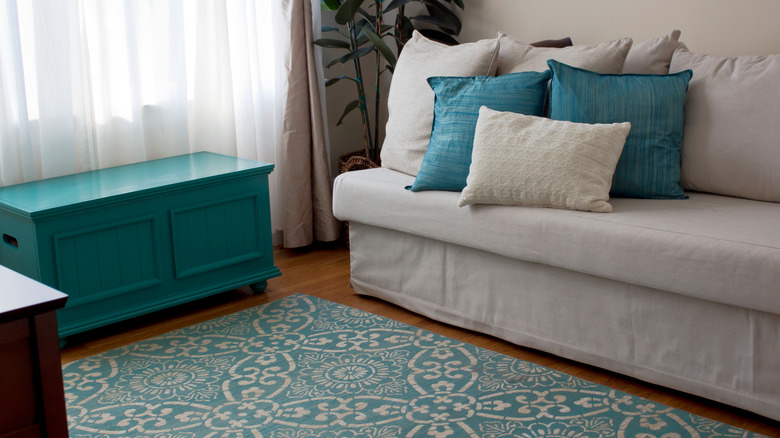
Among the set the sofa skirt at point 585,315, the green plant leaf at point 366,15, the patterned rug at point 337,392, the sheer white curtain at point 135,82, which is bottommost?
the patterned rug at point 337,392

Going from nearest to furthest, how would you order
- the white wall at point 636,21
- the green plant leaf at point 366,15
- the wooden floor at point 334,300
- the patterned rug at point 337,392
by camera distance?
the patterned rug at point 337,392 → the wooden floor at point 334,300 → the white wall at point 636,21 → the green plant leaf at point 366,15

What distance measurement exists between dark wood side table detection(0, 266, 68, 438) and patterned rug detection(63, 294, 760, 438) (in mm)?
639

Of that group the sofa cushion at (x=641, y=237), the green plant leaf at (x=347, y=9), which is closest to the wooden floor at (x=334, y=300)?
the sofa cushion at (x=641, y=237)

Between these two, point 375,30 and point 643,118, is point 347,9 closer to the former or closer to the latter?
point 375,30

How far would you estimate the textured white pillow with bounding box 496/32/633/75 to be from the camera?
272cm

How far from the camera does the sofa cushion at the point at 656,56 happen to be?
271cm

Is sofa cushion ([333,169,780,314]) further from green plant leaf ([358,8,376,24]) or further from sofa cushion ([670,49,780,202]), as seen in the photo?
green plant leaf ([358,8,376,24])

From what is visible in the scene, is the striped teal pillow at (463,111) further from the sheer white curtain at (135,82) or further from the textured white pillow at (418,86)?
the sheer white curtain at (135,82)

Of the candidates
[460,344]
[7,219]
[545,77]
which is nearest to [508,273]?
[460,344]

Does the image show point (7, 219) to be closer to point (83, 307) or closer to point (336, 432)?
point (83, 307)

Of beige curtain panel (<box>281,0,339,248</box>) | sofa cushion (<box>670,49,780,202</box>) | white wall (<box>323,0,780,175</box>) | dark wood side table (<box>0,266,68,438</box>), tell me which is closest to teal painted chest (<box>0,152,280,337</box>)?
beige curtain panel (<box>281,0,339,248</box>)

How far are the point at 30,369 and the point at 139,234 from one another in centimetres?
138

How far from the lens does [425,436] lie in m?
2.07

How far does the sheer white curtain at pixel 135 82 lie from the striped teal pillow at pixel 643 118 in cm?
161
